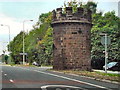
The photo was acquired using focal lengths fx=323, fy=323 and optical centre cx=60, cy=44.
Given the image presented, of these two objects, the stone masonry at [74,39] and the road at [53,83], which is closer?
the road at [53,83]

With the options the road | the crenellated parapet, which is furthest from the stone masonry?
the road

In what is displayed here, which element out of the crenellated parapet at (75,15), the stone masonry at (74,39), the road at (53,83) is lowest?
the road at (53,83)

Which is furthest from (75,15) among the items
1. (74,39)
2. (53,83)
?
(53,83)

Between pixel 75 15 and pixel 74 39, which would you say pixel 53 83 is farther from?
pixel 75 15

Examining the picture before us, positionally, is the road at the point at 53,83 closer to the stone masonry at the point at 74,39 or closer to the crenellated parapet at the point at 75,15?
the stone masonry at the point at 74,39

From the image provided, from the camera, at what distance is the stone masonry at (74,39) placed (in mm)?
33969

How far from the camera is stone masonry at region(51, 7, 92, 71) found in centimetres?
3397

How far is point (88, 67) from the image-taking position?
34.7 metres

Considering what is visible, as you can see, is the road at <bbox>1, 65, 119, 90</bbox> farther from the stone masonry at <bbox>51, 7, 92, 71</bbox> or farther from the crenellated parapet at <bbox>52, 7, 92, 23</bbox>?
the crenellated parapet at <bbox>52, 7, 92, 23</bbox>

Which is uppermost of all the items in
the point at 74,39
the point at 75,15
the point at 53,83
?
the point at 75,15

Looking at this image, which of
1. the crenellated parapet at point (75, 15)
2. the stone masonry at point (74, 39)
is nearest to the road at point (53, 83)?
the stone masonry at point (74, 39)

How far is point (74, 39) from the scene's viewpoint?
34.0m

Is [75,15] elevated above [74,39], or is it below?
above

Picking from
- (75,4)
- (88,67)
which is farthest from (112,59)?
(75,4)
